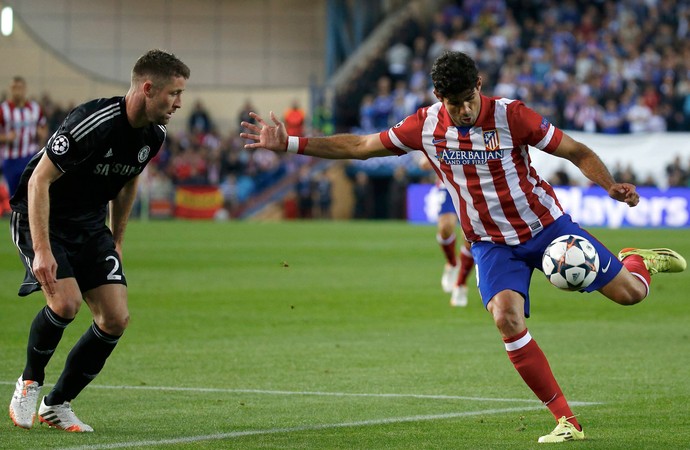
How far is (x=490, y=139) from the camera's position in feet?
23.4

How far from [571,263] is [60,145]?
2858 millimetres

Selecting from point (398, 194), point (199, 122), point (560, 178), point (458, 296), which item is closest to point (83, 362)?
point (458, 296)

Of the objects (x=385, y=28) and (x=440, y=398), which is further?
(x=385, y=28)

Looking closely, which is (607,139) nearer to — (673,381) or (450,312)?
(450,312)

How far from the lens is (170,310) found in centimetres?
1402

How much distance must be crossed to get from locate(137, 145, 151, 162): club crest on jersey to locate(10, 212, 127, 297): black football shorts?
1.60ft

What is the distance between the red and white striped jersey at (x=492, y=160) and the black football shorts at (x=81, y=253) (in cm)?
171

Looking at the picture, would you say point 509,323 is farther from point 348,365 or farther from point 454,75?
point 348,365

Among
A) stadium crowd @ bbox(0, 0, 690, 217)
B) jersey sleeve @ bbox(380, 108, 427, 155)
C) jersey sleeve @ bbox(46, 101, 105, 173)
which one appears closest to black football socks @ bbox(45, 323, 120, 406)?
jersey sleeve @ bbox(46, 101, 105, 173)

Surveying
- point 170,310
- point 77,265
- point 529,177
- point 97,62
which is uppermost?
point 97,62

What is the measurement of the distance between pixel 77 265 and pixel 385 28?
3629cm

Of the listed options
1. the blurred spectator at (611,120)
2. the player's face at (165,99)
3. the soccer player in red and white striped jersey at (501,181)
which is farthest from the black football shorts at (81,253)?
the blurred spectator at (611,120)

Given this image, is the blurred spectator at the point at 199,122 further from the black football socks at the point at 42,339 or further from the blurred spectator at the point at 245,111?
the black football socks at the point at 42,339

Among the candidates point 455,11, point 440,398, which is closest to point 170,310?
point 440,398
